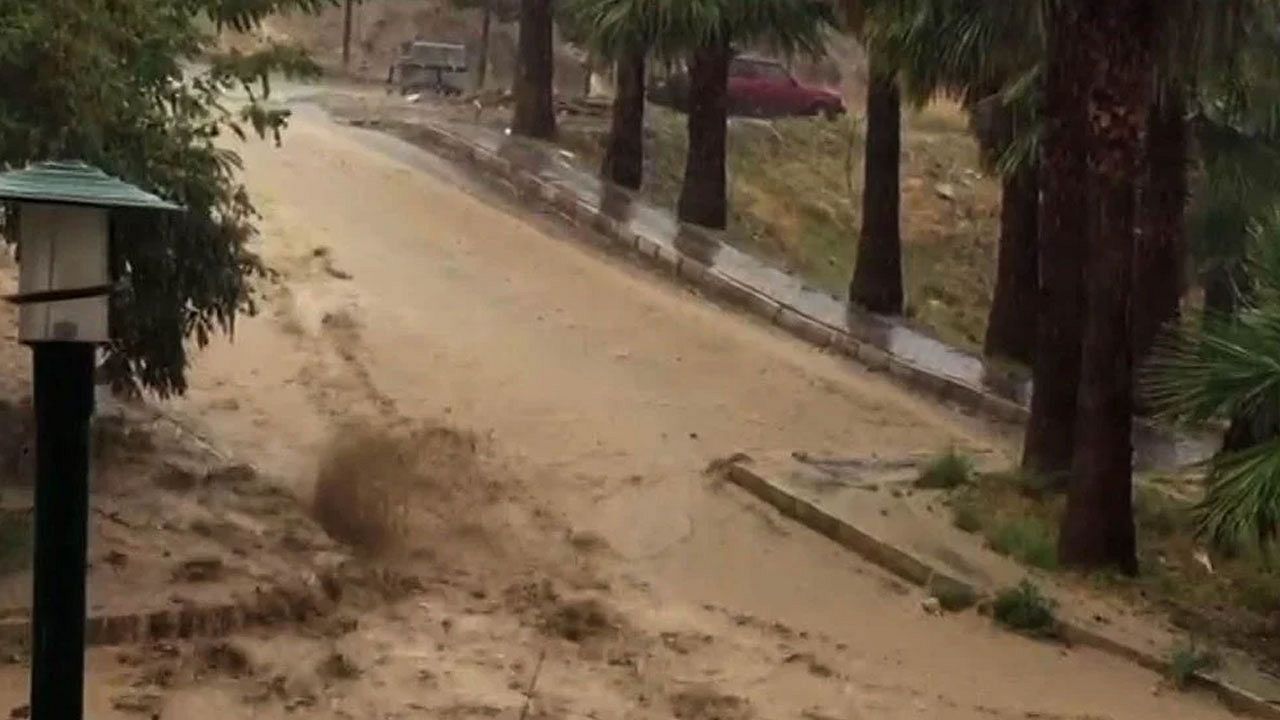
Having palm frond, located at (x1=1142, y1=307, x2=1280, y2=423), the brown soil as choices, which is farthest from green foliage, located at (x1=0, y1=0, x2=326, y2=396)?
palm frond, located at (x1=1142, y1=307, x2=1280, y2=423)

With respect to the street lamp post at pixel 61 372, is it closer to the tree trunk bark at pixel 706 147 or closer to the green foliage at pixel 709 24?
the green foliage at pixel 709 24

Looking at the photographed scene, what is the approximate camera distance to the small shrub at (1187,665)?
991cm

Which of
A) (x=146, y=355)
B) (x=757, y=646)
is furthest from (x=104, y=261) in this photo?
(x=146, y=355)

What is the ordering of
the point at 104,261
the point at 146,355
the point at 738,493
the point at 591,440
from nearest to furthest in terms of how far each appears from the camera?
the point at 104,261 < the point at 146,355 < the point at 738,493 < the point at 591,440

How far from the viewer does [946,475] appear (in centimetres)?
1334

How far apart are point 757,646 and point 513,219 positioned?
1267 cm

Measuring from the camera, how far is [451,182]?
78.6 feet

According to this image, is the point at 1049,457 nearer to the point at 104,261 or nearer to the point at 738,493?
the point at 738,493

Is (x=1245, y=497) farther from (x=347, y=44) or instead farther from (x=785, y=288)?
(x=347, y=44)

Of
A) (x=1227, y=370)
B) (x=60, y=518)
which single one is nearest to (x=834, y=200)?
(x=1227, y=370)

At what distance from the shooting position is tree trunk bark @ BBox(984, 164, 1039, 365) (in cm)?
1781

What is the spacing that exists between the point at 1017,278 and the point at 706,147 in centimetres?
560

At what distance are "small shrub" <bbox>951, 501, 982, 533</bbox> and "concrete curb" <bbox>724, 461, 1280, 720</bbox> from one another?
27.9 inches

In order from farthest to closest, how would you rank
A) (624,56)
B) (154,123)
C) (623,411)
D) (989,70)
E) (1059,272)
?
(624,56) → (623,411) → (989,70) → (1059,272) → (154,123)
